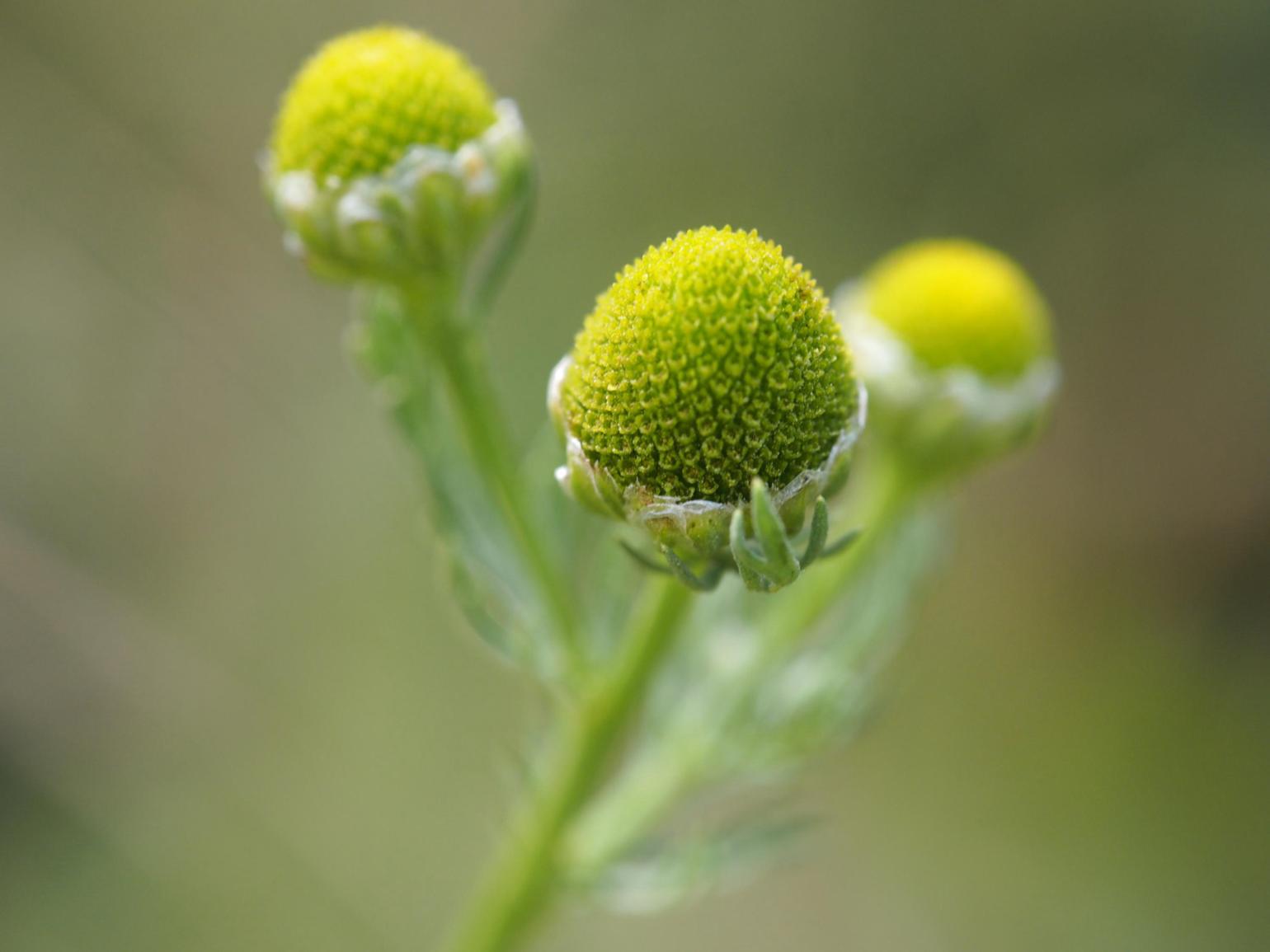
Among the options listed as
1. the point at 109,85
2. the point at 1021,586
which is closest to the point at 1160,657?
the point at 1021,586

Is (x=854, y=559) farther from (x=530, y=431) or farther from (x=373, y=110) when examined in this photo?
(x=530, y=431)

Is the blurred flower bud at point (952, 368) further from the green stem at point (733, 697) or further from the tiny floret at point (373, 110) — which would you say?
the tiny floret at point (373, 110)

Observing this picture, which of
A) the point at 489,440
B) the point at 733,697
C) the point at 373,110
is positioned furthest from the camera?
the point at 733,697

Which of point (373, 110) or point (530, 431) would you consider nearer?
point (373, 110)

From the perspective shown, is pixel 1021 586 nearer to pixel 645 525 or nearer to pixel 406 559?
pixel 406 559

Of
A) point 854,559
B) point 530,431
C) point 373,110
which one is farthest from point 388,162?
point 530,431

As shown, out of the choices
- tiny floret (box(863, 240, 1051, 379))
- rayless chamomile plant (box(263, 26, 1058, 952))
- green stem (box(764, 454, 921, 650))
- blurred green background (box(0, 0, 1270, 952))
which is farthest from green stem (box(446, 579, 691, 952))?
blurred green background (box(0, 0, 1270, 952))

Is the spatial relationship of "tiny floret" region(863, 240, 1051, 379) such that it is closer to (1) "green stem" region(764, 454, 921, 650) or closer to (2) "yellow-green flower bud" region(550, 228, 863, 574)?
(1) "green stem" region(764, 454, 921, 650)

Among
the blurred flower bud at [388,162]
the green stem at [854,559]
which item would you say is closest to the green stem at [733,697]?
the green stem at [854,559]

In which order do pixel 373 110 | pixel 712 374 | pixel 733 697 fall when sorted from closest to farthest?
pixel 712 374 → pixel 373 110 → pixel 733 697
